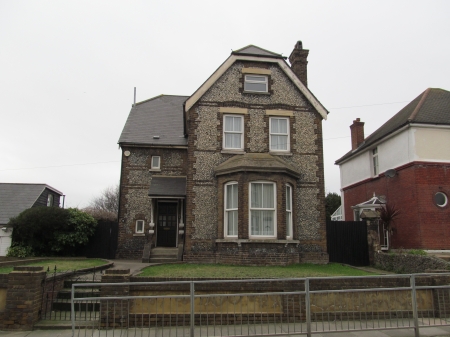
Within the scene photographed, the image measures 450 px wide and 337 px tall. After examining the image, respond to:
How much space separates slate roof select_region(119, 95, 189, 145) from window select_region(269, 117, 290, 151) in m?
5.51

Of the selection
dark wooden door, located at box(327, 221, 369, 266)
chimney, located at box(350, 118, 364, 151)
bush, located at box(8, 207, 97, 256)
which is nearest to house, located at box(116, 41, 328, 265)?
dark wooden door, located at box(327, 221, 369, 266)

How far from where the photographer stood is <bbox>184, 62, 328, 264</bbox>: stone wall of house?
1573 centimetres

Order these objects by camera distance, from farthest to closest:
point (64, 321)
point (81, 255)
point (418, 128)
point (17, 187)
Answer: point (17, 187), point (81, 255), point (418, 128), point (64, 321)

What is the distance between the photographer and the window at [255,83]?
18.0m

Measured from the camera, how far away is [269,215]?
15742 millimetres

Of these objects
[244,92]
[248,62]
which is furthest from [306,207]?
[248,62]

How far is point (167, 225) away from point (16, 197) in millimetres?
10694

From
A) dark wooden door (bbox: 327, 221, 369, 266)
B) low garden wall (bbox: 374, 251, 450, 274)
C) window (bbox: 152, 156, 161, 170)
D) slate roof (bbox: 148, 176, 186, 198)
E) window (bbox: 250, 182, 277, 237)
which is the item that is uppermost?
window (bbox: 152, 156, 161, 170)

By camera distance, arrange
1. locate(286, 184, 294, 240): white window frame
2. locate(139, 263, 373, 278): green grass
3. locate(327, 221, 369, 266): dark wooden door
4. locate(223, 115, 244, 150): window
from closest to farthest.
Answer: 1. locate(139, 263, 373, 278): green grass
2. locate(286, 184, 294, 240): white window frame
3. locate(223, 115, 244, 150): window
4. locate(327, 221, 369, 266): dark wooden door

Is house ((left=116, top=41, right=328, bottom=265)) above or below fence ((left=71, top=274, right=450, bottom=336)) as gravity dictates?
above

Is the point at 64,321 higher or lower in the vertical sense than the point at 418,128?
lower

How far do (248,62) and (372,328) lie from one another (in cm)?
1313

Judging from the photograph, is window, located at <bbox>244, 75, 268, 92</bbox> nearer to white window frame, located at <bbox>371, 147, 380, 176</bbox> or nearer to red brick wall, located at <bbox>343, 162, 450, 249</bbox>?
red brick wall, located at <bbox>343, 162, 450, 249</bbox>

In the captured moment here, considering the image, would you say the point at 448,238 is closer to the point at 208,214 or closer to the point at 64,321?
the point at 208,214
